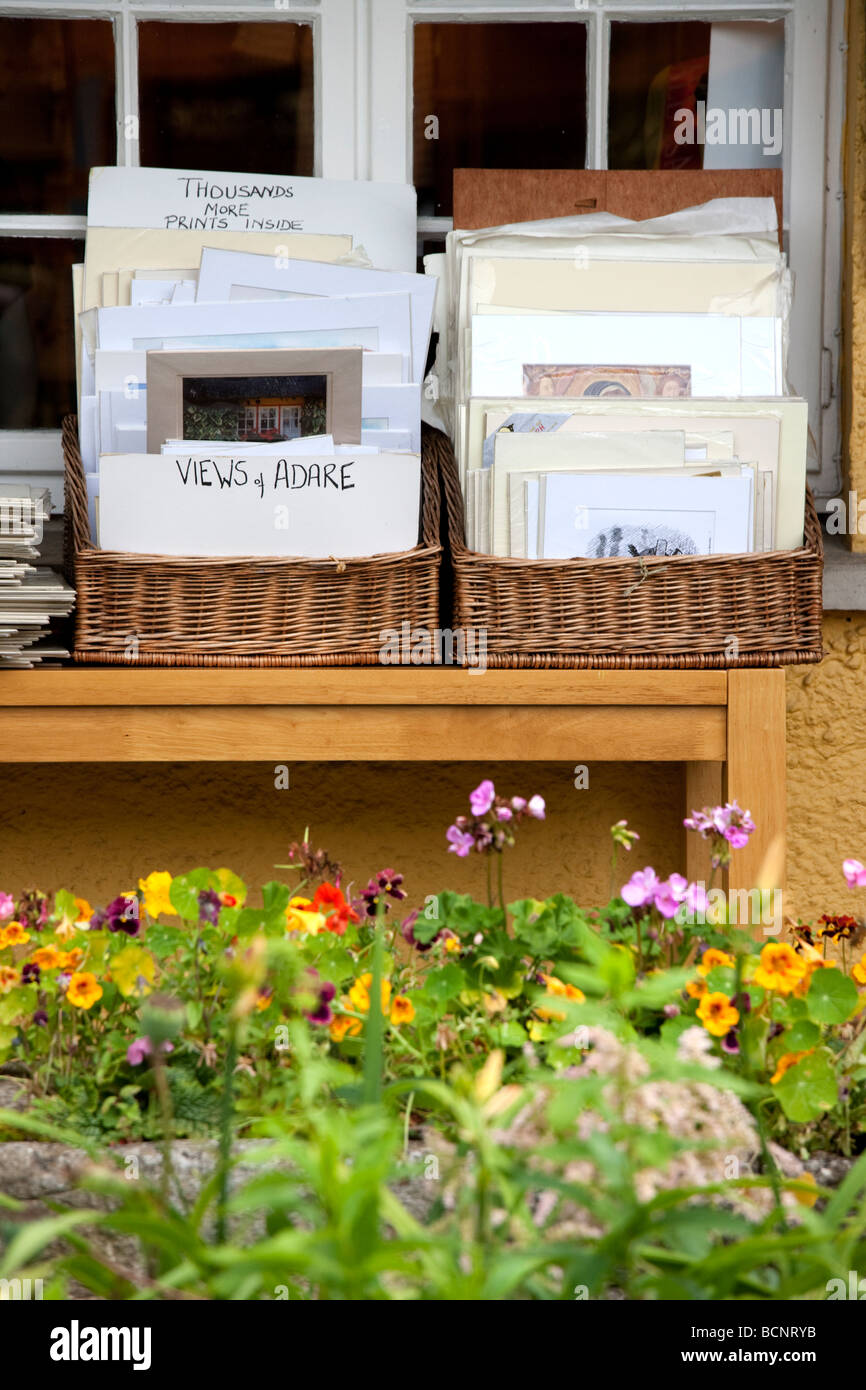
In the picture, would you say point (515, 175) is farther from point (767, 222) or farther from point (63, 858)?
point (63, 858)

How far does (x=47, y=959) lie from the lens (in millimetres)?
1030

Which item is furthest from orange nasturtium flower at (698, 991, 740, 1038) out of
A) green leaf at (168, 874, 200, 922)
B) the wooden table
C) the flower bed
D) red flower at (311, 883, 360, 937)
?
the wooden table

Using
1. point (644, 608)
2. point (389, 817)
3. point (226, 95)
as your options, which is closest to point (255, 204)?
point (226, 95)

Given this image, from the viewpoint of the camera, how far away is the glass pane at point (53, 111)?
202cm

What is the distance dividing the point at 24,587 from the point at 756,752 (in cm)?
96

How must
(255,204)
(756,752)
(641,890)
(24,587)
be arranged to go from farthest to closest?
(255,204), (756,752), (24,587), (641,890)

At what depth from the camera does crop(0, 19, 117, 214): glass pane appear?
2.02 meters

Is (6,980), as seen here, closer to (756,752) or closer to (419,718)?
(419,718)

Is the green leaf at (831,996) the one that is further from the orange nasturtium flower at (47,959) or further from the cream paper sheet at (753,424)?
the cream paper sheet at (753,424)

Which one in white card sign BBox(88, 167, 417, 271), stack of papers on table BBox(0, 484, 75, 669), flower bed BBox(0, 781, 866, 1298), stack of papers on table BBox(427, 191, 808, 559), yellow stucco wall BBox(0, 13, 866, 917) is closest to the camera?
flower bed BBox(0, 781, 866, 1298)

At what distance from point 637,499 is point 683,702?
27cm

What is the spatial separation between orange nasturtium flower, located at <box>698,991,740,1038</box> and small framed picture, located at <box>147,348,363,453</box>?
1.02 m

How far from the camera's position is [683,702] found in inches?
65.9

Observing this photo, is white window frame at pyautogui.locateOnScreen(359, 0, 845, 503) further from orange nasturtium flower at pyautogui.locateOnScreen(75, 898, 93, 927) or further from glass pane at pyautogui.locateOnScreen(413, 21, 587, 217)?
orange nasturtium flower at pyautogui.locateOnScreen(75, 898, 93, 927)
